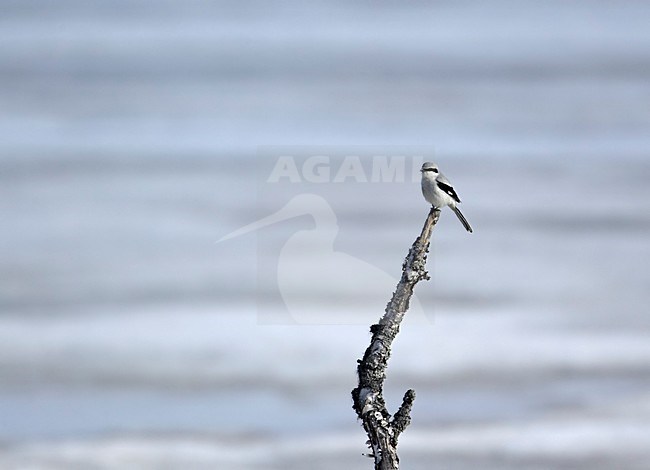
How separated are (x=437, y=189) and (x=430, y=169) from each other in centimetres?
82

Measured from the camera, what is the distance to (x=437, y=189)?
19703 mm

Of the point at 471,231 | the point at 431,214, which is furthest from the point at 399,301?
the point at 471,231

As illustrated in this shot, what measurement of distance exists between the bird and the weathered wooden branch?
2.52 m

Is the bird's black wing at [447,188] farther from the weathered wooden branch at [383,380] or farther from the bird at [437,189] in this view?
the weathered wooden branch at [383,380]

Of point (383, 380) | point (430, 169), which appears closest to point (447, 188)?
point (430, 169)

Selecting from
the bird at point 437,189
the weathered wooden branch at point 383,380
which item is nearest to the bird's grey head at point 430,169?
the bird at point 437,189

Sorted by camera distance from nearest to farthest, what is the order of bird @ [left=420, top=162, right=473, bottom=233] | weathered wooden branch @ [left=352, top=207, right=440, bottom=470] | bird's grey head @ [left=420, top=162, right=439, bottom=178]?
weathered wooden branch @ [left=352, top=207, right=440, bottom=470] < bird @ [left=420, top=162, right=473, bottom=233] < bird's grey head @ [left=420, top=162, right=439, bottom=178]

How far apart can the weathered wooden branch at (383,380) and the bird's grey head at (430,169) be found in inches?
129

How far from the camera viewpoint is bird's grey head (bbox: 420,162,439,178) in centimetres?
2023

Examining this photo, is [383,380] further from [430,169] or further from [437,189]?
[430,169]

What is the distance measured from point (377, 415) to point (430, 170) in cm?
561

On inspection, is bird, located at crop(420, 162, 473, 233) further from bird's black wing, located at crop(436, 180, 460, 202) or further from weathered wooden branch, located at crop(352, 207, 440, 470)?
weathered wooden branch, located at crop(352, 207, 440, 470)

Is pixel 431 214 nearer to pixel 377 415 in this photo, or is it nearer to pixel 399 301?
pixel 399 301

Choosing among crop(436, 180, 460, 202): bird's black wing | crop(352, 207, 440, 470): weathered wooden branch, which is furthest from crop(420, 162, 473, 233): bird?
crop(352, 207, 440, 470): weathered wooden branch
